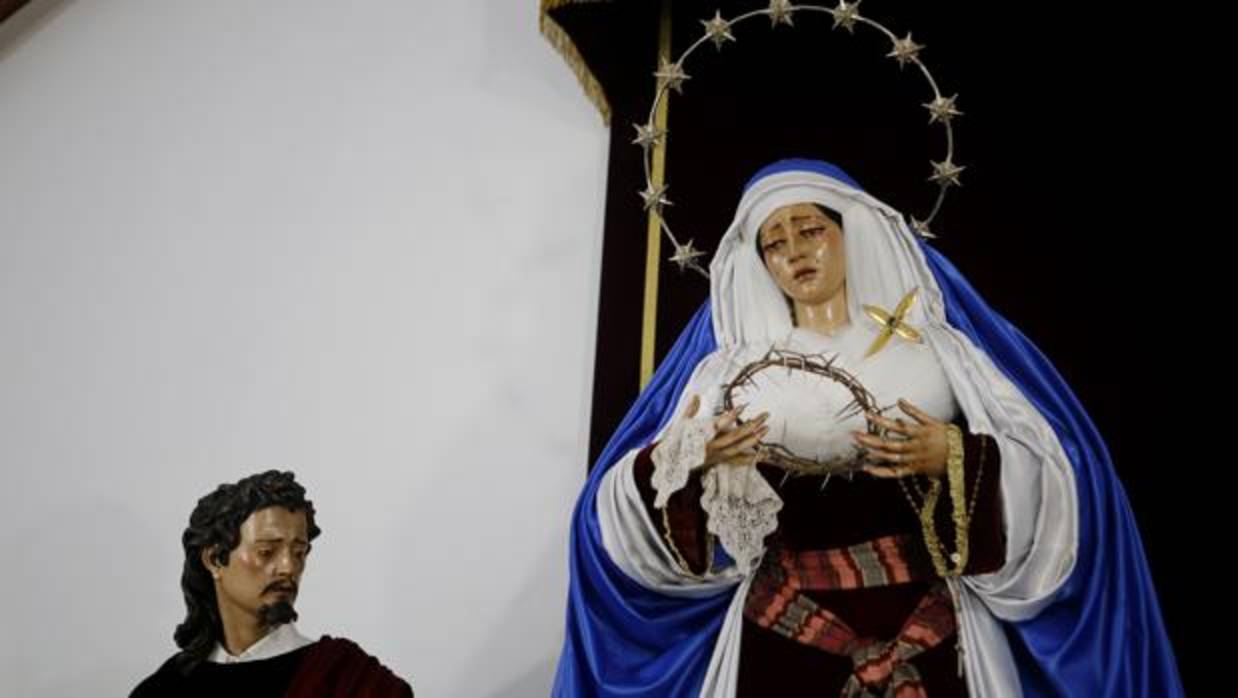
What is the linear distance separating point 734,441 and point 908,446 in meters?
0.25

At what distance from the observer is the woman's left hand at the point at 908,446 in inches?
83.0

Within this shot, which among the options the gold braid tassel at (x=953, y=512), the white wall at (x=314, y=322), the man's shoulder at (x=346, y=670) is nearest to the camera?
the gold braid tassel at (x=953, y=512)

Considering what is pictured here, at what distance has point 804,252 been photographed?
2.38m

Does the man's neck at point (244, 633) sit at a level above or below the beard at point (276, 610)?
below

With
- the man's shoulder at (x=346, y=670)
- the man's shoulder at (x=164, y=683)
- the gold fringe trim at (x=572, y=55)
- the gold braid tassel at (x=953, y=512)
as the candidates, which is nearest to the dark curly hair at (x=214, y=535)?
the man's shoulder at (x=164, y=683)

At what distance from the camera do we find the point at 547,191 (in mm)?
3176

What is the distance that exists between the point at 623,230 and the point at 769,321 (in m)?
0.68

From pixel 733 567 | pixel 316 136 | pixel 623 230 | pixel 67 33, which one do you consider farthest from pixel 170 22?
pixel 733 567

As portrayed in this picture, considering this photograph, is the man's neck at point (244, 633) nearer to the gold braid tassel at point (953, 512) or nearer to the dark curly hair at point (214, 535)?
the dark curly hair at point (214, 535)

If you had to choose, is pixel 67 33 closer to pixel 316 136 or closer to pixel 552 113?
pixel 316 136

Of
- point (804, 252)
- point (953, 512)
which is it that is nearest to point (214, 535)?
point (804, 252)

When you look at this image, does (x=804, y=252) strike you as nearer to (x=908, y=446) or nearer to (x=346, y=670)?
(x=908, y=446)

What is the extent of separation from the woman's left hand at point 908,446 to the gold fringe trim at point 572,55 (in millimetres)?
1239

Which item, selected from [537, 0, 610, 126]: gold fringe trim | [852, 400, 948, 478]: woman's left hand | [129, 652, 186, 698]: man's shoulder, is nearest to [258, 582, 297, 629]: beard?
[129, 652, 186, 698]: man's shoulder
